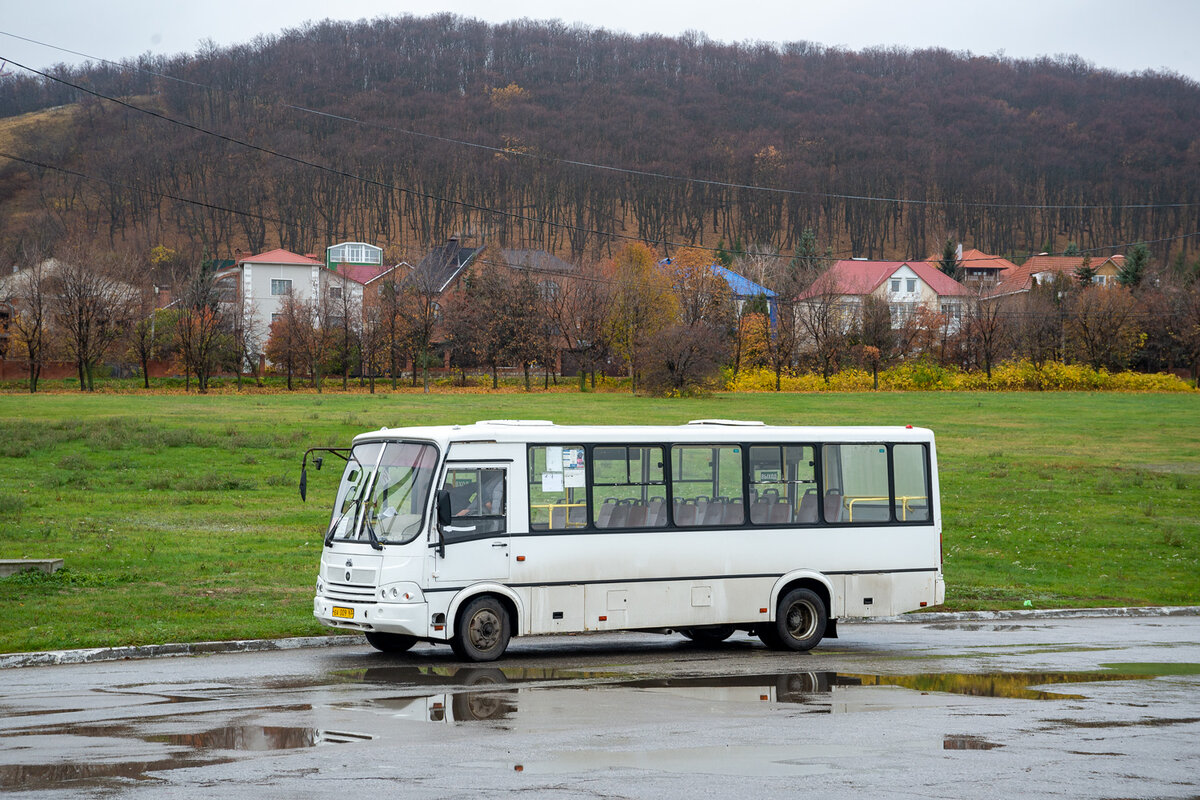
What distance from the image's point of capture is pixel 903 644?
56.3 feet

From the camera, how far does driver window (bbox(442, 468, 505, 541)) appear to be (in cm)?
1418

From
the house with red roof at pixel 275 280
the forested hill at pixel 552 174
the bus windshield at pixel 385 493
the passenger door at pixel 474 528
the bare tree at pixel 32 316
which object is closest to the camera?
the passenger door at pixel 474 528

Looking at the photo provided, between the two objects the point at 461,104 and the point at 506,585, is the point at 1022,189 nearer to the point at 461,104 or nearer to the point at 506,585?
the point at 461,104

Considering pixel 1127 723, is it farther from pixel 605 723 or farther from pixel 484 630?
pixel 484 630

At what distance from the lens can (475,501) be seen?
47.1 ft

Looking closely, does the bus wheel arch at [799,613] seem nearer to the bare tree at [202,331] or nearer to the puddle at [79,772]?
the puddle at [79,772]

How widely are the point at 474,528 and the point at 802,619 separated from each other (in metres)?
4.93

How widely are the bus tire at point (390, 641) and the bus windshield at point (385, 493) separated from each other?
1464 mm

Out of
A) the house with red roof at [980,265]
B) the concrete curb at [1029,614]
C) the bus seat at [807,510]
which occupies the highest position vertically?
the house with red roof at [980,265]

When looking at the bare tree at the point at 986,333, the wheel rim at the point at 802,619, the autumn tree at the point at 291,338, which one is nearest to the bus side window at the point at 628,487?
the wheel rim at the point at 802,619

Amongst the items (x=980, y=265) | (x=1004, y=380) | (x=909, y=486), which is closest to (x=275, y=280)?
(x=1004, y=380)

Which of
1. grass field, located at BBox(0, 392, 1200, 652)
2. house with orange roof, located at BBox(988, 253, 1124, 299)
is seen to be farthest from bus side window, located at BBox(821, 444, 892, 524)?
house with orange roof, located at BBox(988, 253, 1124, 299)

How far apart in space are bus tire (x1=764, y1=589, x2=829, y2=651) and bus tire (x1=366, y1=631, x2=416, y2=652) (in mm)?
4863

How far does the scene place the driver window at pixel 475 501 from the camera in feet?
46.5
